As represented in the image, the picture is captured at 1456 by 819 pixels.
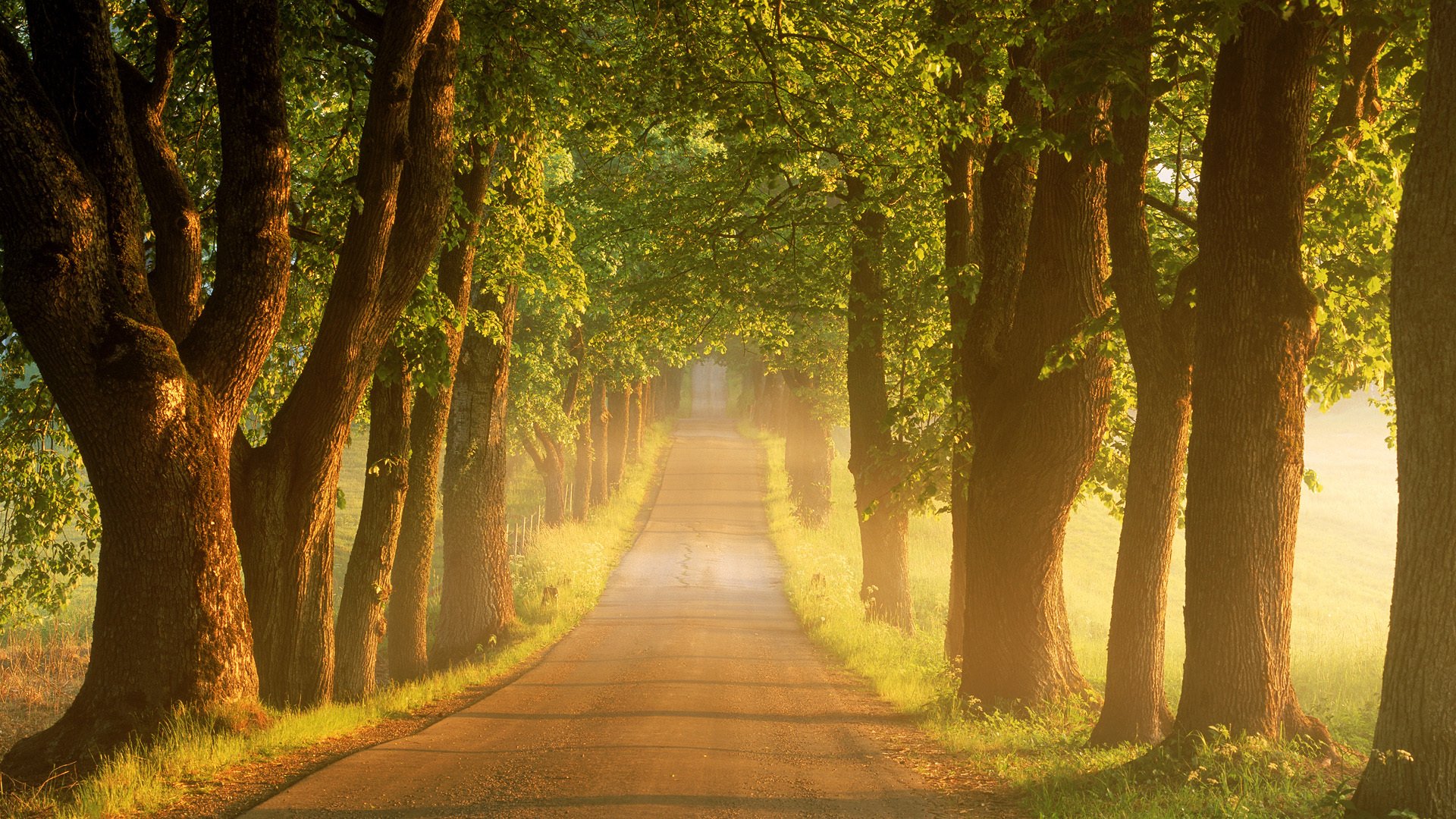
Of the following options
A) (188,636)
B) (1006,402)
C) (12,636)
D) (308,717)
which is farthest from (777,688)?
(12,636)

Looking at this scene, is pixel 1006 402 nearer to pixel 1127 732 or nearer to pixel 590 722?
pixel 1127 732

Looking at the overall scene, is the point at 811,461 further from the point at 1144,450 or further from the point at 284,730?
the point at 284,730

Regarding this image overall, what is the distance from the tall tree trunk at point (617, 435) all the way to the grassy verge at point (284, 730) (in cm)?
1734

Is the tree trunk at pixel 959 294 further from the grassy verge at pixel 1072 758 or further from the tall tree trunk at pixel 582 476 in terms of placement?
the tall tree trunk at pixel 582 476

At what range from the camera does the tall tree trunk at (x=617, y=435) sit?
4362 cm

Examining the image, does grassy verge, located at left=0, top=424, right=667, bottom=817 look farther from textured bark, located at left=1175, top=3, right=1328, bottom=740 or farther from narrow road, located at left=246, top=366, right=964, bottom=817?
textured bark, located at left=1175, top=3, right=1328, bottom=740

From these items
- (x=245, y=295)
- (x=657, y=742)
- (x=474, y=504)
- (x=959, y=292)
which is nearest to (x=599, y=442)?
(x=474, y=504)

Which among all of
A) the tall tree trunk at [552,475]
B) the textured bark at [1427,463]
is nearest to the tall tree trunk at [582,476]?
the tall tree trunk at [552,475]

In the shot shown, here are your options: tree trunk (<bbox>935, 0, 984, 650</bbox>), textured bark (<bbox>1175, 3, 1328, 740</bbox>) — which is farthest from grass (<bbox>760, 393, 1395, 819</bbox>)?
tree trunk (<bbox>935, 0, 984, 650</bbox>)

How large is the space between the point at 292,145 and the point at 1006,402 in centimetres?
852

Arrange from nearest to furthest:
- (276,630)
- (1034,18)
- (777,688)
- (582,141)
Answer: (1034,18) < (276,630) < (777,688) < (582,141)

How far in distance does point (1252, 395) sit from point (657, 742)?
566cm

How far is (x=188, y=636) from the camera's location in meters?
8.56

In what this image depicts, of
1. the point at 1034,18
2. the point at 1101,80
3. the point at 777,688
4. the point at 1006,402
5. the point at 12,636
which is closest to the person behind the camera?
the point at 1101,80
